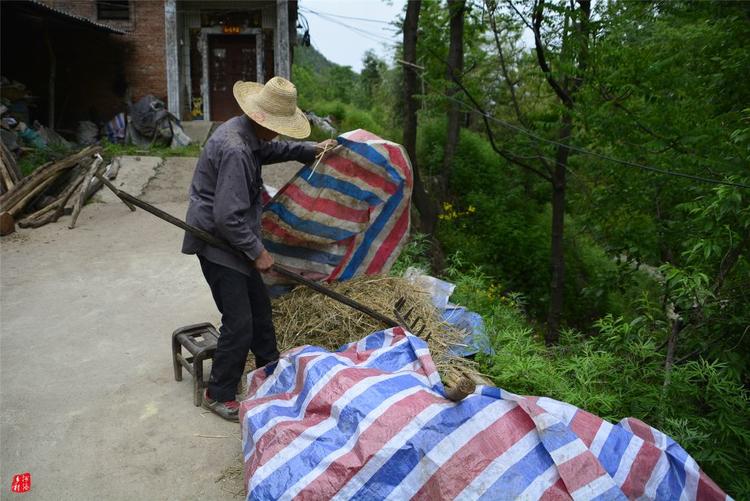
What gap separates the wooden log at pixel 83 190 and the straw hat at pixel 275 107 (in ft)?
17.6

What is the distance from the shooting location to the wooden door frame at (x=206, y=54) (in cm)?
1403

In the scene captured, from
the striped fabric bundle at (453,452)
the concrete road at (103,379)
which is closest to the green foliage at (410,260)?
the concrete road at (103,379)

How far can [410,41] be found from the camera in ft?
27.8

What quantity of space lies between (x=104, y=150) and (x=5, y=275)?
18.2ft

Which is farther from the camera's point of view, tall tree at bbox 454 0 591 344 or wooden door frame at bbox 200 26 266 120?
wooden door frame at bbox 200 26 266 120

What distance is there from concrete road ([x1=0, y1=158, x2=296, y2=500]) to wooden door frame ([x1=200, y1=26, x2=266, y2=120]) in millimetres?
8503

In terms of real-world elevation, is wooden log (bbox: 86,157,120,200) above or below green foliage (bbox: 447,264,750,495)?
above

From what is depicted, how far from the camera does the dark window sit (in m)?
13.5

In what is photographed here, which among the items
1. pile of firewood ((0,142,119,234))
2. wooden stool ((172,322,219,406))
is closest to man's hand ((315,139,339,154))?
wooden stool ((172,322,219,406))

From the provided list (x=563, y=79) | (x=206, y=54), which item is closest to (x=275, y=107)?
(x=563, y=79)

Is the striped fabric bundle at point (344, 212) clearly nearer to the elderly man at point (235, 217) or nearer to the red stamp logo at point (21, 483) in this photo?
the elderly man at point (235, 217)

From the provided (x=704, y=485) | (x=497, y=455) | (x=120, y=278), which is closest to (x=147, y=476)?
(x=497, y=455)

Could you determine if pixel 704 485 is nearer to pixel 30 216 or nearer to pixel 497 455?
pixel 497 455

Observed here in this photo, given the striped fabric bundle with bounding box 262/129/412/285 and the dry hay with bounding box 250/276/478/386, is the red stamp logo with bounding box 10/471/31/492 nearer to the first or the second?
the dry hay with bounding box 250/276/478/386
